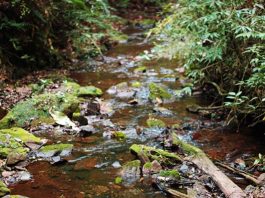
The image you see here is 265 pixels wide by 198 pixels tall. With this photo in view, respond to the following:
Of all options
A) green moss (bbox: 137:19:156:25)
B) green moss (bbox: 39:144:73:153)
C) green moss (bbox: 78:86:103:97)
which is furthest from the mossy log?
green moss (bbox: 137:19:156:25)

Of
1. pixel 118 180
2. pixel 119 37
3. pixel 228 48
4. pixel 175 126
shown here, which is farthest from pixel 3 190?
pixel 119 37

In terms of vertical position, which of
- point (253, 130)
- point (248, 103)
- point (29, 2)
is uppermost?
point (29, 2)

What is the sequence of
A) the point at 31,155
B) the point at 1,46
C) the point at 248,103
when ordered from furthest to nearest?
the point at 1,46
the point at 248,103
the point at 31,155

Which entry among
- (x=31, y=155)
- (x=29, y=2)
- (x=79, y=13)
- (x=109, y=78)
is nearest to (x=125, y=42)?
(x=79, y=13)

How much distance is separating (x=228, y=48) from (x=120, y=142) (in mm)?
1970

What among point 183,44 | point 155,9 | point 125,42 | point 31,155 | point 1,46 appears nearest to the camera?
point 31,155

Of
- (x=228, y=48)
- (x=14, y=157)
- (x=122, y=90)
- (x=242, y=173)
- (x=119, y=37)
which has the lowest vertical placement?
(x=242, y=173)

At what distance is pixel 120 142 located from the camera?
16.8 feet

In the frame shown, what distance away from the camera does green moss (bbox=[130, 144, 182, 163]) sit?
14.4ft

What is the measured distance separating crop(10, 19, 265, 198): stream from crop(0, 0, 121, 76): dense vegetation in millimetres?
725

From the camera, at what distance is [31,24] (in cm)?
763

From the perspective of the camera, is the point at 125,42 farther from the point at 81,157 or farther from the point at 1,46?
the point at 81,157

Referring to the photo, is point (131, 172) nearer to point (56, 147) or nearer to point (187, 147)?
point (187, 147)

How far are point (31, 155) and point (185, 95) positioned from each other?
3230 millimetres
